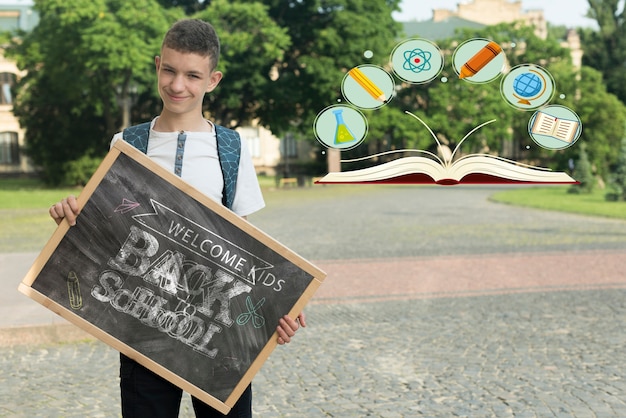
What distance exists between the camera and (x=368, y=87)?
1812 millimetres

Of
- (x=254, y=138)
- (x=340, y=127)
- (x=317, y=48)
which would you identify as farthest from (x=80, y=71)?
(x=340, y=127)

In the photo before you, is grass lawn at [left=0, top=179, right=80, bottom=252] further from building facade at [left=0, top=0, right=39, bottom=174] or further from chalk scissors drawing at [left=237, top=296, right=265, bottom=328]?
building facade at [left=0, top=0, right=39, bottom=174]

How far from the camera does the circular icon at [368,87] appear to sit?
1.76m

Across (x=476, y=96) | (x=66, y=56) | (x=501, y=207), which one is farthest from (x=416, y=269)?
(x=66, y=56)

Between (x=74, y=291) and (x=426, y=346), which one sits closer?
(x=74, y=291)

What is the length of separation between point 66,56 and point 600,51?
4394 cm

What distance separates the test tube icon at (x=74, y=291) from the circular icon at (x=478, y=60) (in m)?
1.31

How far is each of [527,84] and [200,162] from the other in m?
1.15

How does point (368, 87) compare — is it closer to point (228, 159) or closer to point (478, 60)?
point (478, 60)

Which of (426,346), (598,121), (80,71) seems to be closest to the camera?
(426,346)

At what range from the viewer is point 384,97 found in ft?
5.75

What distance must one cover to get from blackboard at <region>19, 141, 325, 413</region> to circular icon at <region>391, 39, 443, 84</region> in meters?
0.81

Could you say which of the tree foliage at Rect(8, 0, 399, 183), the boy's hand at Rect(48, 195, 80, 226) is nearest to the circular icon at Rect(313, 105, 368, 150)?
the boy's hand at Rect(48, 195, 80, 226)

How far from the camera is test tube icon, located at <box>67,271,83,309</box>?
246 cm
